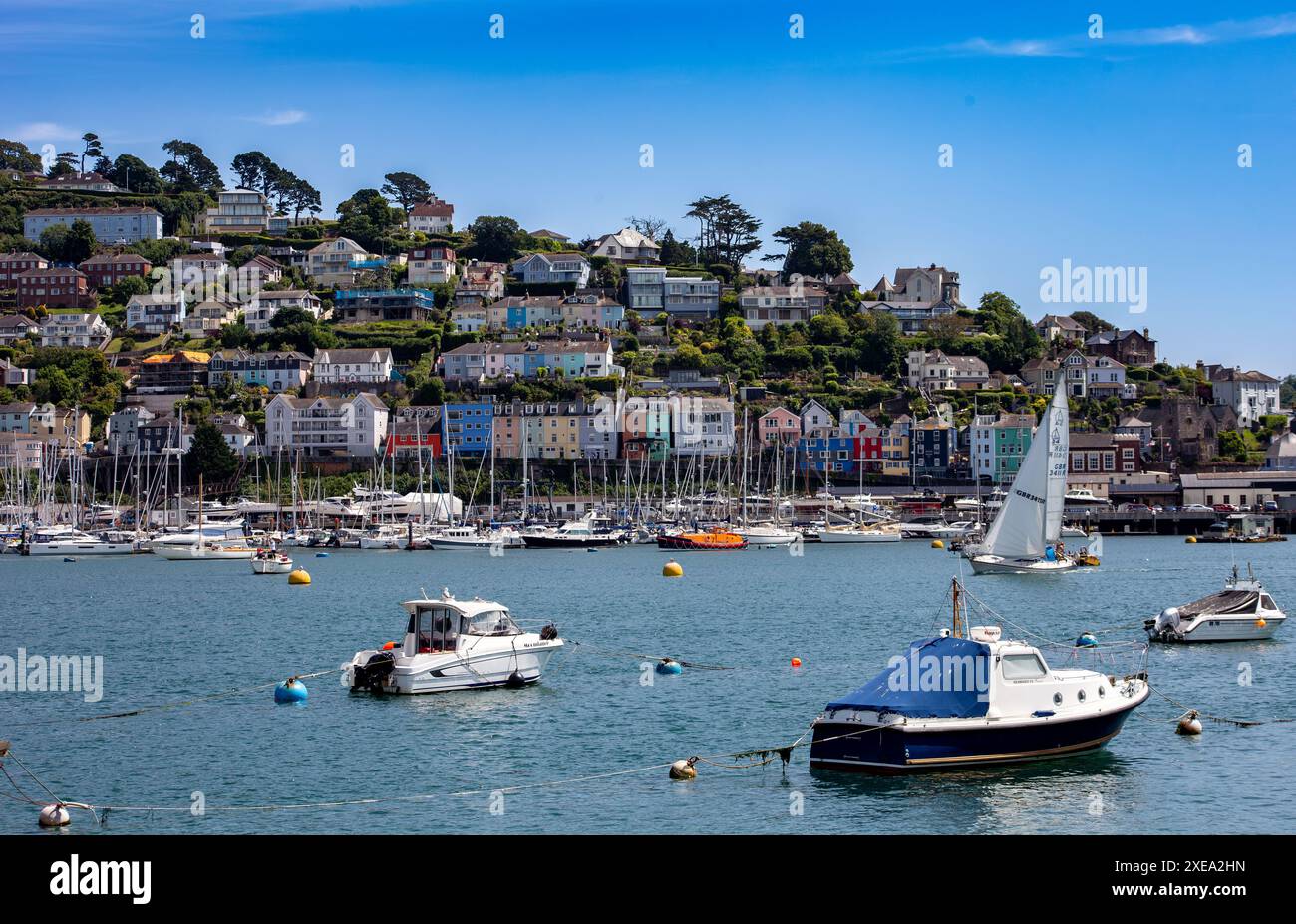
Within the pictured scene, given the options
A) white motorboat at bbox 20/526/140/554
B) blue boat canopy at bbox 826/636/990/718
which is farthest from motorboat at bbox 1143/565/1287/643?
white motorboat at bbox 20/526/140/554

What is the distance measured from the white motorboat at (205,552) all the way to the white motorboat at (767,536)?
1409 inches

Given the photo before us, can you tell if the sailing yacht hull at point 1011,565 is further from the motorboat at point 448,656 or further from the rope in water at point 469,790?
the rope in water at point 469,790

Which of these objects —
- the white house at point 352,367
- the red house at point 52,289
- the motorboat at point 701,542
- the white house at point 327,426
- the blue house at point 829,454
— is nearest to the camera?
the motorboat at point 701,542

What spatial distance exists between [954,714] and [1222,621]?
69.8 feet

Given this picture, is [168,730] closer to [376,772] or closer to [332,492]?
[376,772]

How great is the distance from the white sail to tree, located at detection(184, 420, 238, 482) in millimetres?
84130

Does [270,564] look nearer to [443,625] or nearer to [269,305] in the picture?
[443,625]

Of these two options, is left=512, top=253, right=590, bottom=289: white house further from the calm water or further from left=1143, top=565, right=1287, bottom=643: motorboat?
left=1143, top=565, right=1287, bottom=643: motorboat

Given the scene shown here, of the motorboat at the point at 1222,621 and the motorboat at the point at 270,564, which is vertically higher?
the motorboat at the point at 1222,621

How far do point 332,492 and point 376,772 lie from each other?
11608 cm

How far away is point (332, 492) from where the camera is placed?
138250 millimetres

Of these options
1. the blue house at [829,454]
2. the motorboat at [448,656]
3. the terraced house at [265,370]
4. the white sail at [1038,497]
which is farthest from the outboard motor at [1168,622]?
the terraced house at [265,370]

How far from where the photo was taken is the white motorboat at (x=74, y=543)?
108125 mm

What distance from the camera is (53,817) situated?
21.0 m
